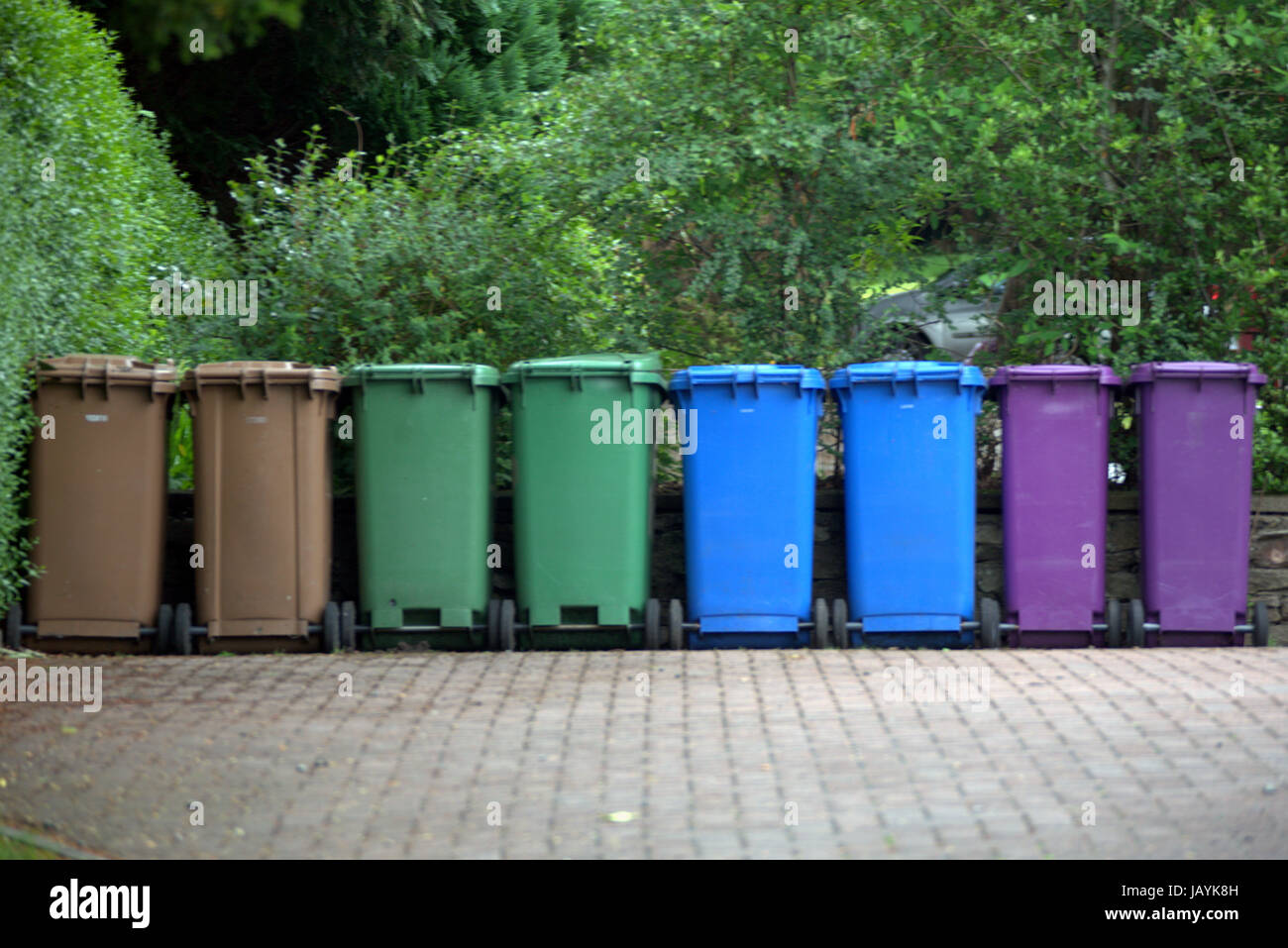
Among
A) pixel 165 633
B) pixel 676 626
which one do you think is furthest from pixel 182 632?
pixel 676 626

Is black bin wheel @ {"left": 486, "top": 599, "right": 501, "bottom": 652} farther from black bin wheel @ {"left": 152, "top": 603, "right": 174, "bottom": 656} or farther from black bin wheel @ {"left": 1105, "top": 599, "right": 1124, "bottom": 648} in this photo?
black bin wheel @ {"left": 1105, "top": 599, "right": 1124, "bottom": 648}

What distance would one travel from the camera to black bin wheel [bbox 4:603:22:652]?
24.2 ft

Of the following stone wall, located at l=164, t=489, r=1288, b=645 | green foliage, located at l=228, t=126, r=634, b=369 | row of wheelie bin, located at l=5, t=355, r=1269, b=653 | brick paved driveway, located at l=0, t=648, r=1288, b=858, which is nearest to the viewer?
brick paved driveway, located at l=0, t=648, r=1288, b=858

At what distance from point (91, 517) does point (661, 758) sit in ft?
11.9

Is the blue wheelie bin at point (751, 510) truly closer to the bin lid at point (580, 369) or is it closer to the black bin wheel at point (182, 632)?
the bin lid at point (580, 369)

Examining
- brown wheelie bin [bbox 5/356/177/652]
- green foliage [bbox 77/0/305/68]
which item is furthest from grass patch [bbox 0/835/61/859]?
brown wheelie bin [bbox 5/356/177/652]

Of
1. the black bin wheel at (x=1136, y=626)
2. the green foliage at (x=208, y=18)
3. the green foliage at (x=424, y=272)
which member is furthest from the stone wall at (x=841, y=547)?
the green foliage at (x=208, y=18)

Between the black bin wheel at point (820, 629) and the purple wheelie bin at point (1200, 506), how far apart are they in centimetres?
160

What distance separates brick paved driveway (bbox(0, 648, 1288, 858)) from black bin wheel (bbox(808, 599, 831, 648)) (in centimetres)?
29

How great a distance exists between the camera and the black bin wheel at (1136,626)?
7.65 metres

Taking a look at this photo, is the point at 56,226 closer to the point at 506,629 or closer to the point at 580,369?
the point at 580,369

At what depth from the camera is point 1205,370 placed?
768 cm

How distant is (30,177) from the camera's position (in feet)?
24.1

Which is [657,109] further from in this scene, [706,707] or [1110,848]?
[1110,848]
